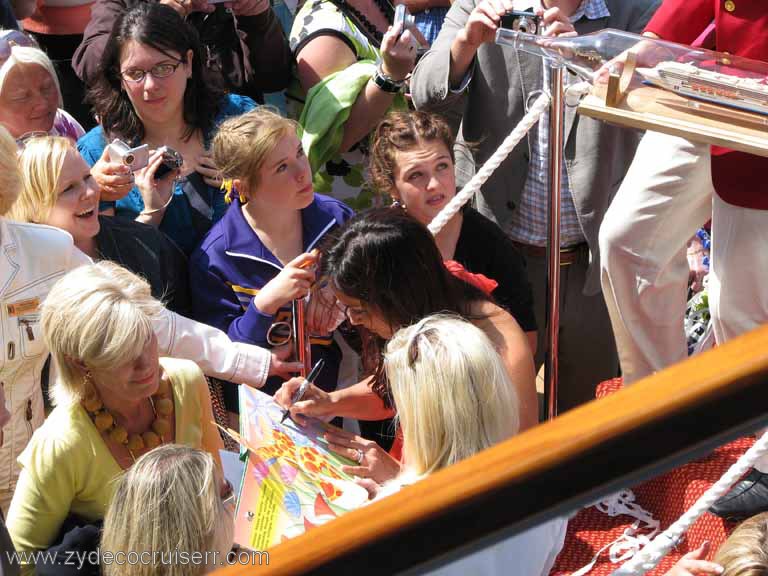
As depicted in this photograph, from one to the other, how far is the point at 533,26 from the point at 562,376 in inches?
49.8

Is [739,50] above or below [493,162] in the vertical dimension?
above

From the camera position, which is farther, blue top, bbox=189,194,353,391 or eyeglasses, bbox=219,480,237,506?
blue top, bbox=189,194,353,391

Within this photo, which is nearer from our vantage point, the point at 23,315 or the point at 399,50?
the point at 23,315

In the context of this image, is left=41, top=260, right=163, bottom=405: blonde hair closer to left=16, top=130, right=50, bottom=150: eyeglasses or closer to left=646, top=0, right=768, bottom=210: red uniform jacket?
left=16, top=130, right=50, bottom=150: eyeglasses

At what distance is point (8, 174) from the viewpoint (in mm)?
2375

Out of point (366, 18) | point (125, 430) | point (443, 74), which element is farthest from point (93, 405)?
point (366, 18)

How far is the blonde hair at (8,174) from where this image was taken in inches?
93.0

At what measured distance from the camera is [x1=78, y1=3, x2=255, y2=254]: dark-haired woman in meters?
3.24

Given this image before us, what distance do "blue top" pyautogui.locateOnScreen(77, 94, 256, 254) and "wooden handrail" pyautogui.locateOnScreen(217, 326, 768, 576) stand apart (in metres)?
2.56

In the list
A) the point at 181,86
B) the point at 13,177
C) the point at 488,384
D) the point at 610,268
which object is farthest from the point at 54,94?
the point at 488,384

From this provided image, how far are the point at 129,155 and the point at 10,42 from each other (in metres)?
0.63

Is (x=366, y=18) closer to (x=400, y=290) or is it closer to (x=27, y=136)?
(x=27, y=136)

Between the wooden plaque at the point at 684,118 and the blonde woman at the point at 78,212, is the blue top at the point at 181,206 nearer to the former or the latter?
the blonde woman at the point at 78,212

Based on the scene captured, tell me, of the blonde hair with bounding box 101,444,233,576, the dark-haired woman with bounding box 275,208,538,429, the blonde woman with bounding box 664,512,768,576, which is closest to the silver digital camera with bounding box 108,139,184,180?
the dark-haired woman with bounding box 275,208,538,429
